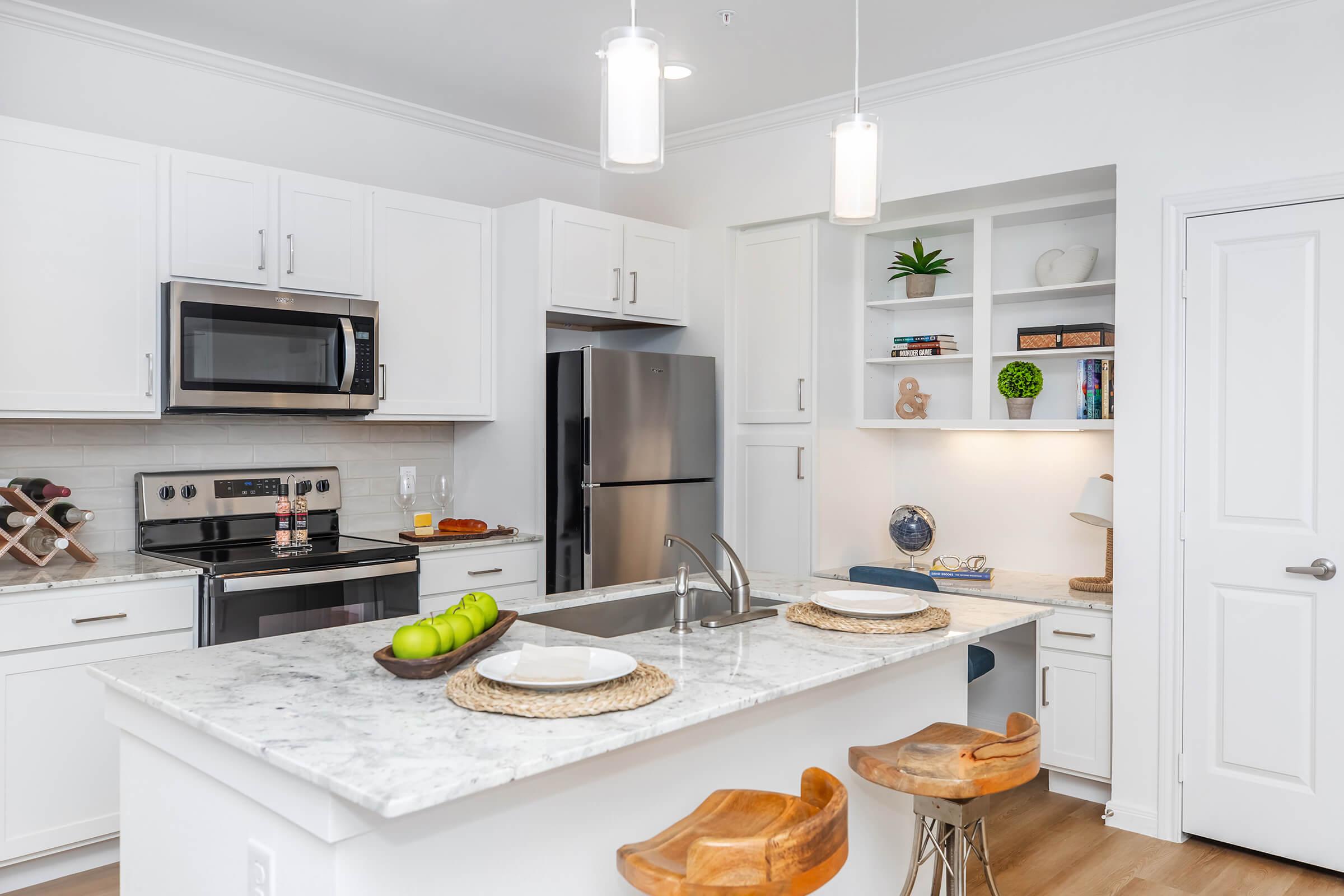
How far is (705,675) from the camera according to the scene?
5.72 feet

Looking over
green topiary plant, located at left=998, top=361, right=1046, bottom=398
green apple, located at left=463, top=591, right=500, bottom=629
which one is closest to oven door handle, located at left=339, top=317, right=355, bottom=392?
green apple, located at left=463, top=591, right=500, bottom=629

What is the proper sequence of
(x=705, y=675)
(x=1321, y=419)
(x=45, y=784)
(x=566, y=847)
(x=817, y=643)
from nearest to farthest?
(x=566, y=847) → (x=705, y=675) → (x=817, y=643) → (x=45, y=784) → (x=1321, y=419)

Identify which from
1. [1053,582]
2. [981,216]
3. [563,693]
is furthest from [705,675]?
[981,216]

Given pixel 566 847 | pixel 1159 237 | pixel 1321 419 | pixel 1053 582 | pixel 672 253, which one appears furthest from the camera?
pixel 672 253

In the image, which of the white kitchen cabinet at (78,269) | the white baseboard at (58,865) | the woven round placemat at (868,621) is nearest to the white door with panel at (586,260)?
the white kitchen cabinet at (78,269)

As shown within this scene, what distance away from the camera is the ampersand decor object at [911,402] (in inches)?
172

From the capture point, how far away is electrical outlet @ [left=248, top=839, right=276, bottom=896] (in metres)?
1.42

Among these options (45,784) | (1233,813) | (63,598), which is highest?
(63,598)

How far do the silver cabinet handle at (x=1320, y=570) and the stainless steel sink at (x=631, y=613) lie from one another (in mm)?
1710

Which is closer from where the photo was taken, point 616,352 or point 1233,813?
point 1233,813

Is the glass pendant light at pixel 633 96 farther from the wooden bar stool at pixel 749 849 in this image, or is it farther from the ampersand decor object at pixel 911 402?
the ampersand decor object at pixel 911 402

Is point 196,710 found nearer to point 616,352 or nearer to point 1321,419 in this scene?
point 616,352

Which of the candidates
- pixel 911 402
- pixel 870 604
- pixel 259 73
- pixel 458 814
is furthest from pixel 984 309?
pixel 458 814

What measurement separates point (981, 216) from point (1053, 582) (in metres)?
1.54
